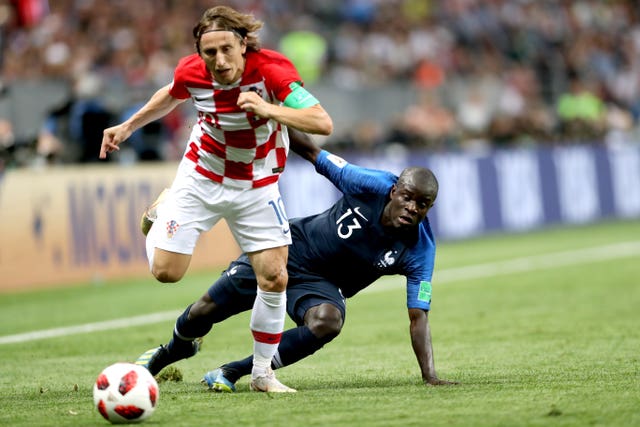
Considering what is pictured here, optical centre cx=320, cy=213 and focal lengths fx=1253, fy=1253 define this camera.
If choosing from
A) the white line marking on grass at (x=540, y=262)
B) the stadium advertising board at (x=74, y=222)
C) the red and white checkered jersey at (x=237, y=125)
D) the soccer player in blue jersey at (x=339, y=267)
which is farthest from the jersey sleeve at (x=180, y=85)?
the white line marking on grass at (x=540, y=262)

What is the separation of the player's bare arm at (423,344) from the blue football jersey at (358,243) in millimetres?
173

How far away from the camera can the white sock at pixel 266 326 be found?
25.7ft

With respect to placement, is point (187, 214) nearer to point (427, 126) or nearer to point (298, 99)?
point (298, 99)

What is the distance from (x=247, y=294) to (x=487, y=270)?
9860 millimetres

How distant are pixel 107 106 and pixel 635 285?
7402 millimetres

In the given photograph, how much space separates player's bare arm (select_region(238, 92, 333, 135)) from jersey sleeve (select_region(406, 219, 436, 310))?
1.19m

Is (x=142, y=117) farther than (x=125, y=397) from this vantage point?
Yes

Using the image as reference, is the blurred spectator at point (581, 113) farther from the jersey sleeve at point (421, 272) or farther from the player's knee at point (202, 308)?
the player's knee at point (202, 308)

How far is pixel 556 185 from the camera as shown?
25.0 m

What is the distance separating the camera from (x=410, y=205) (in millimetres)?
7738

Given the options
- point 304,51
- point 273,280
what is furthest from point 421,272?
point 304,51

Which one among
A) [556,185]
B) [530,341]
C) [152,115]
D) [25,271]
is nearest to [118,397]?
[152,115]

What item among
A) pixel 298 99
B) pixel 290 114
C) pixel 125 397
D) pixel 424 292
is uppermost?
pixel 298 99

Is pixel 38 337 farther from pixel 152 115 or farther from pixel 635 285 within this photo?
pixel 635 285
